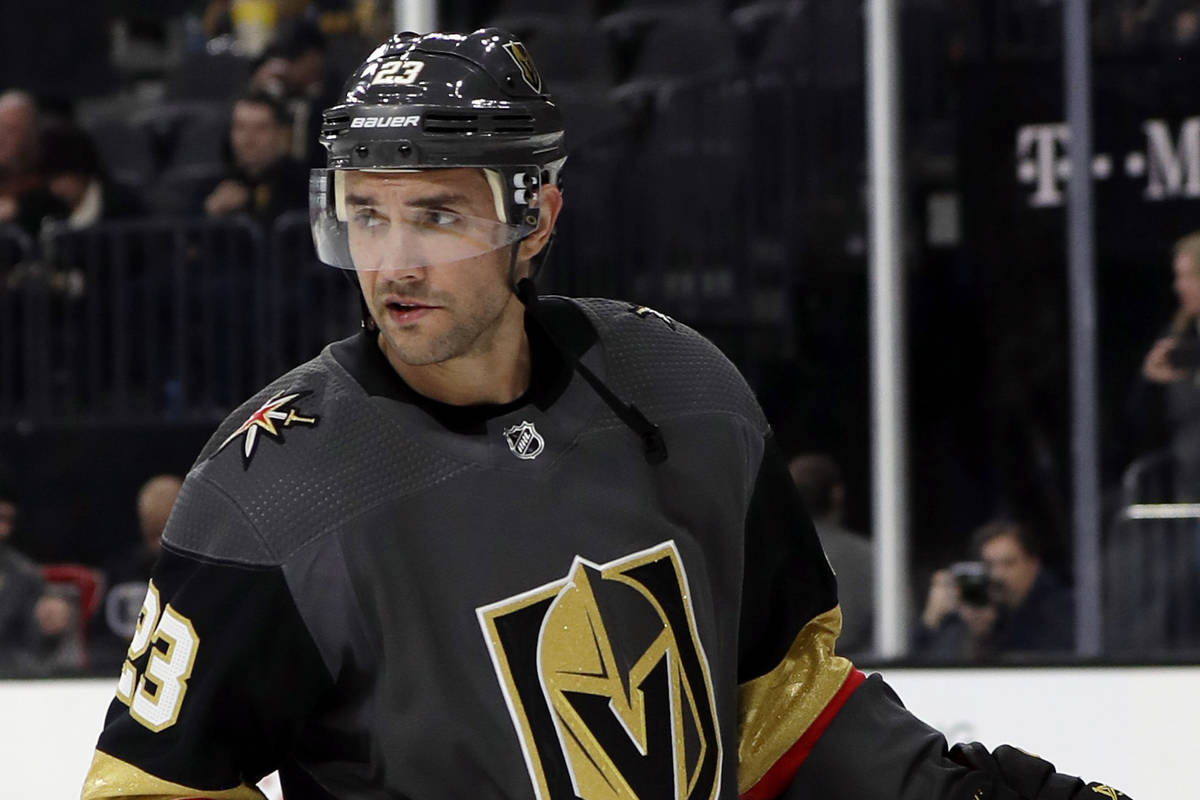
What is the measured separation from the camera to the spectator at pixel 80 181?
3373 millimetres

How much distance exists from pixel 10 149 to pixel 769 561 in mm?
2120

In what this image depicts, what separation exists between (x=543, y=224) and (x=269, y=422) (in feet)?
0.97

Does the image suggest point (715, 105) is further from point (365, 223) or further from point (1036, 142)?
point (365, 223)

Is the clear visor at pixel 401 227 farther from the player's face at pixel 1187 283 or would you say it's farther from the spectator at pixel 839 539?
the player's face at pixel 1187 283

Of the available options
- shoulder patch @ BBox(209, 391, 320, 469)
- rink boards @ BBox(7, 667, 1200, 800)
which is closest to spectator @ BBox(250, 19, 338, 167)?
rink boards @ BBox(7, 667, 1200, 800)

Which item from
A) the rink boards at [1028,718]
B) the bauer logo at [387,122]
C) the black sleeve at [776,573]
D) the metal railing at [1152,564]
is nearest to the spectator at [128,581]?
the rink boards at [1028,718]

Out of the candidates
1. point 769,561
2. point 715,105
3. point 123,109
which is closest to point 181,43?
point 123,109

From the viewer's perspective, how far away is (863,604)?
3.22 metres

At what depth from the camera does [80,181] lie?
3379 mm

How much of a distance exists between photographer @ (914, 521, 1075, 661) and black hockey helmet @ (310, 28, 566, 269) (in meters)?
1.76

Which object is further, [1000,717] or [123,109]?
[123,109]

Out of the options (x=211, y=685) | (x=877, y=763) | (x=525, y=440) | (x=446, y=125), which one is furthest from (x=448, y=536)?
(x=877, y=763)

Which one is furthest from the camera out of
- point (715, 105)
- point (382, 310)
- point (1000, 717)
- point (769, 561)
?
point (715, 105)

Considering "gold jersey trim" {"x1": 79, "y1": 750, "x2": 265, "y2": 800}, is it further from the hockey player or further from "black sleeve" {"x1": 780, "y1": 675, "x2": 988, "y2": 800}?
"black sleeve" {"x1": 780, "y1": 675, "x2": 988, "y2": 800}
